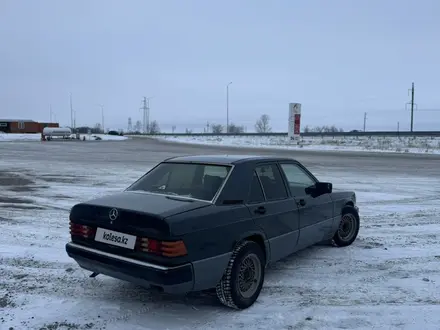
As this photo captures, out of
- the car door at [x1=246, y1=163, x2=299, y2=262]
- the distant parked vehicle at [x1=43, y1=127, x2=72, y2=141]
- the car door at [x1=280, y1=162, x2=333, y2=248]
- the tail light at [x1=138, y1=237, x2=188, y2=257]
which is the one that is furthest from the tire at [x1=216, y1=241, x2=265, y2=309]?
the distant parked vehicle at [x1=43, y1=127, x2=72, y2=141]

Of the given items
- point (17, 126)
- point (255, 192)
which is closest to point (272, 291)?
point (255, 192)

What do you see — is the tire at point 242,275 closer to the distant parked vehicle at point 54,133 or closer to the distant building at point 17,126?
the distant parked vehicle at point 54,133

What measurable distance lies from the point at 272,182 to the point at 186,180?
105cm

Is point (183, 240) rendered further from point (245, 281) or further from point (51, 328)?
point (51, 328)

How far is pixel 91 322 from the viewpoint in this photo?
3.80 meters

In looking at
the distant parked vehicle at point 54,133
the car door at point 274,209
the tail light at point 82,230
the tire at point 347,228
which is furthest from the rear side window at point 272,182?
the distant parked vehicle at point 54,133

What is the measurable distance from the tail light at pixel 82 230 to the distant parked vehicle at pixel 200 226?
0.03ft

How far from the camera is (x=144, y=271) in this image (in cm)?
364

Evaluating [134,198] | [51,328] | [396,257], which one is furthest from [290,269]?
[51,328]

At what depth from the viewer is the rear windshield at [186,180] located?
14.1ft

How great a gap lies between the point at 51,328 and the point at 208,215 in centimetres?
176

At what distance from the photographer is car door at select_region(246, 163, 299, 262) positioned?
446 cm

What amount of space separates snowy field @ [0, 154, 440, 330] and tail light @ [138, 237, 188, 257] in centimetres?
74

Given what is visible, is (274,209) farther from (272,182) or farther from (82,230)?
(82,230)
